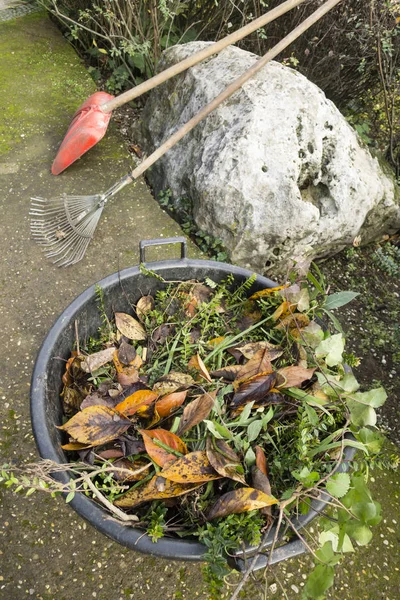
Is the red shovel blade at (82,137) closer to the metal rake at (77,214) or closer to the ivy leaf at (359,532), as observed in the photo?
the metal rake at (77,214)

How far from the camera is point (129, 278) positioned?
146cm

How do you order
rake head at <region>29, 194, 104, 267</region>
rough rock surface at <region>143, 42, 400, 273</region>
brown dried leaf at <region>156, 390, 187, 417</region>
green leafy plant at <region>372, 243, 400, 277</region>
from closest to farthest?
brown dried leaf at <region>156, 390, 187, 417</region> → rough rock surface at <region>143, 42, 400, 273</region> → rake head at <region>29, 194, 104, 267</region> → green leafy plant at <region>372, 243, 400, 277</region>

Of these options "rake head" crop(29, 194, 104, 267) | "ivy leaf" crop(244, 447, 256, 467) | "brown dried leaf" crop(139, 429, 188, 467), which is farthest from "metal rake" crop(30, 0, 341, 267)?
"ivy leaf" crop(244, 447, 256, 467)

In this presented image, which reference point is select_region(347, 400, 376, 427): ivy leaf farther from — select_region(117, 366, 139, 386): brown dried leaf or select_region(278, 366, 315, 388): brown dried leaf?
select_region(117, 366, 139, 386): brown dried leaf

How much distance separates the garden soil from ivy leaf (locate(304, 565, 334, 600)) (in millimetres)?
91

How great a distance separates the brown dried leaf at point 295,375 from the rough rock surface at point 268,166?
3.35 ft

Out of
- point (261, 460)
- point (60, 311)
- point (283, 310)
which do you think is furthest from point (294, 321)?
point (60, 311)

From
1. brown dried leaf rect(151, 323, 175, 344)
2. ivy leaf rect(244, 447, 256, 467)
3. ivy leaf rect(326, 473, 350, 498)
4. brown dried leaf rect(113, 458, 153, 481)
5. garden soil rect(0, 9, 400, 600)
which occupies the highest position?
ivy leaf rect(326, 473, 350, 498)

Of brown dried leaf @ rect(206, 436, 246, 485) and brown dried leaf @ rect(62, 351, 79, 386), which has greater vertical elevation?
brown dried leaf @ rect(206, 436, 246, 485)

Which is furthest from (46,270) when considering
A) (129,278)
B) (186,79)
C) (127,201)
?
(186,79)

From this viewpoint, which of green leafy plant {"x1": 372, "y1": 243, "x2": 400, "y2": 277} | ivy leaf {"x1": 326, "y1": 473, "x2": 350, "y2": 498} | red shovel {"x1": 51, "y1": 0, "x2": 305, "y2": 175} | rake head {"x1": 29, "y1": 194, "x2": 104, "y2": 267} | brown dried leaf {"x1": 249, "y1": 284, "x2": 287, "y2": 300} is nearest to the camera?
ivy leaf {"x1": 326, "y1": 473, "x2": 350, "y2": 498}

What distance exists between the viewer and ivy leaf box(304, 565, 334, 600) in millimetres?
857

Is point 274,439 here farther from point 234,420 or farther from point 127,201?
point 127,201

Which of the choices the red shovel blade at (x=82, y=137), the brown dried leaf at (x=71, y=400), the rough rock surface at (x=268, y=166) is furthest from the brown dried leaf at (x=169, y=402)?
the red shovel blade at (x=82, y=137)
